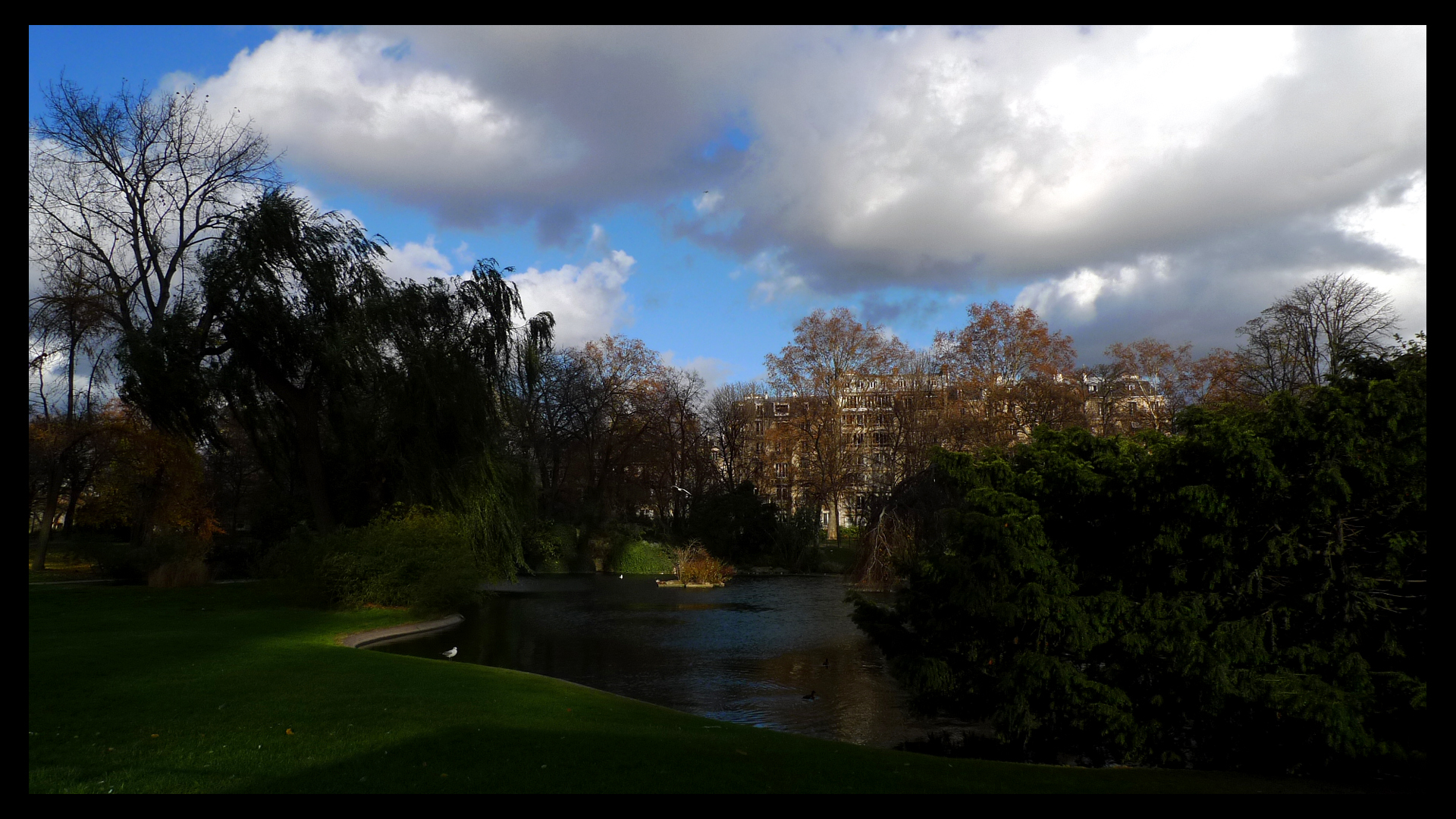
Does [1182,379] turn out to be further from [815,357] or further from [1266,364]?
[815,357]

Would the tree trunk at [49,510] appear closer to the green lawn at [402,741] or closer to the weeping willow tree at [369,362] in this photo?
the weeping willow tree at [369,362]

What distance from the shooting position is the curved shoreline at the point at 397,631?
58.5ft

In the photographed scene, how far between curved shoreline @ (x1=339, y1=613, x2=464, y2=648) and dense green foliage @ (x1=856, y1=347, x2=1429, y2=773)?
457 inches

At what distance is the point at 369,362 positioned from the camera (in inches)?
915

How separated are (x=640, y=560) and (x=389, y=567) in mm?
21035

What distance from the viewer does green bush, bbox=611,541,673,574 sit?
41375mm

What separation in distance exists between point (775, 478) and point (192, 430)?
3582cm

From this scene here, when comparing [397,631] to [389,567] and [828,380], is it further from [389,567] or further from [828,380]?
[828,380]

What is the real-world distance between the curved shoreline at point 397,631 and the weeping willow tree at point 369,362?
249 centimetres

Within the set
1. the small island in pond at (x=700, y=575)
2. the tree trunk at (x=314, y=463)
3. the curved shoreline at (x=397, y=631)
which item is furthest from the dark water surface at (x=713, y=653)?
the tree trunk at (x=314, y=463)

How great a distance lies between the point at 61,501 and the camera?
50.8 m

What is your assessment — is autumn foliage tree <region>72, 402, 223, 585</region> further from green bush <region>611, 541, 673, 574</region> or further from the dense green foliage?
the dense green foliage

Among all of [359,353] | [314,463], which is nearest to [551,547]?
[314,463]
